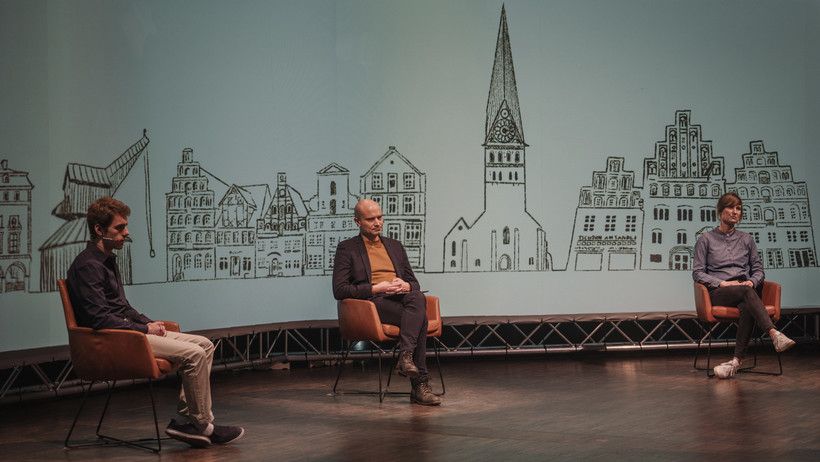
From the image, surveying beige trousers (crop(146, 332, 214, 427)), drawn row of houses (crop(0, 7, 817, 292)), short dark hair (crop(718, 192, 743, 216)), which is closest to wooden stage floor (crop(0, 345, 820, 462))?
beige trousers (crop(146, 332, 214, 427))

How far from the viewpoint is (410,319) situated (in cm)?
547

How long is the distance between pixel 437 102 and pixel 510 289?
1.95m

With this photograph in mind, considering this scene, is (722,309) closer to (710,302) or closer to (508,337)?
(710,302)

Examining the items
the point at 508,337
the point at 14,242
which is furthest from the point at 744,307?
the point at 14,242

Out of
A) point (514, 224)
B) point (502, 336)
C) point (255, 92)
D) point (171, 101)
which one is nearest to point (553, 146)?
point (514, 224)

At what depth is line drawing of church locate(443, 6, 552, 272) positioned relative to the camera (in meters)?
7.65

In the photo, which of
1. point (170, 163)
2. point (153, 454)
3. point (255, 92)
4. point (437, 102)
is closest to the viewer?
point (153, 454)

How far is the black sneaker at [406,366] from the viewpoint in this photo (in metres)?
5.22

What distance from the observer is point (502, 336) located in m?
7.89

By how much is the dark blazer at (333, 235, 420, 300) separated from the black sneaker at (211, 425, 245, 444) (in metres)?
1.49

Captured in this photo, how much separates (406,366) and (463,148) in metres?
3.04

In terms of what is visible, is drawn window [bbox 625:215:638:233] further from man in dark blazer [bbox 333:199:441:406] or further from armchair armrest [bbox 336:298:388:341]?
armchair armrest [bbox 336:298:388:341]

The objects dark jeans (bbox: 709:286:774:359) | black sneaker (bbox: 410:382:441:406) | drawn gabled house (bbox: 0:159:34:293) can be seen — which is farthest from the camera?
dark jeans (bbox: 709:286:774:359)

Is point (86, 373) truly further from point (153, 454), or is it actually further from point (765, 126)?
point (765, 126)
